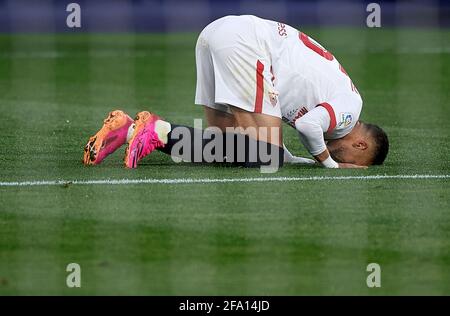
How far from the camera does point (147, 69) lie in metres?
20.3

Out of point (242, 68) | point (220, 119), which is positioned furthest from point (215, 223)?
point (220, 119)

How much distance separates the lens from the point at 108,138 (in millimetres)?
10344

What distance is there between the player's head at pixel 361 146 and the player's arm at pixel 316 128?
33 centimetres

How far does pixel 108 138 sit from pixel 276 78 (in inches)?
52.9

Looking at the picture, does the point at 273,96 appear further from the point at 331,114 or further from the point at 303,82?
the point at 331,114

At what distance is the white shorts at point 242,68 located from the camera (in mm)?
9992

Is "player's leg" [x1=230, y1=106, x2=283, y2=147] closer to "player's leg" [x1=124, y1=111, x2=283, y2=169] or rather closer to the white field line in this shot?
"player's leg" [x1=124, y1=111, x2=283, y2=169]

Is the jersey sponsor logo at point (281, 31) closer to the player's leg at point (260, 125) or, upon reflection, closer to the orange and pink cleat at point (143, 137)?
the player's leg at point (260, 125)

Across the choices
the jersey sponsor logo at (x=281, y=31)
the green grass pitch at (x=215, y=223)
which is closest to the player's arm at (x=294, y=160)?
the green grass pitch at (x=215, y=223)

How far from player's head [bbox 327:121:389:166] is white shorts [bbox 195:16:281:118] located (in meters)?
0.65

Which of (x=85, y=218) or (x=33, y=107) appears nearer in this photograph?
(x=85, y=218)

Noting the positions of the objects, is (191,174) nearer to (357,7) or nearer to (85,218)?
(85,218)
